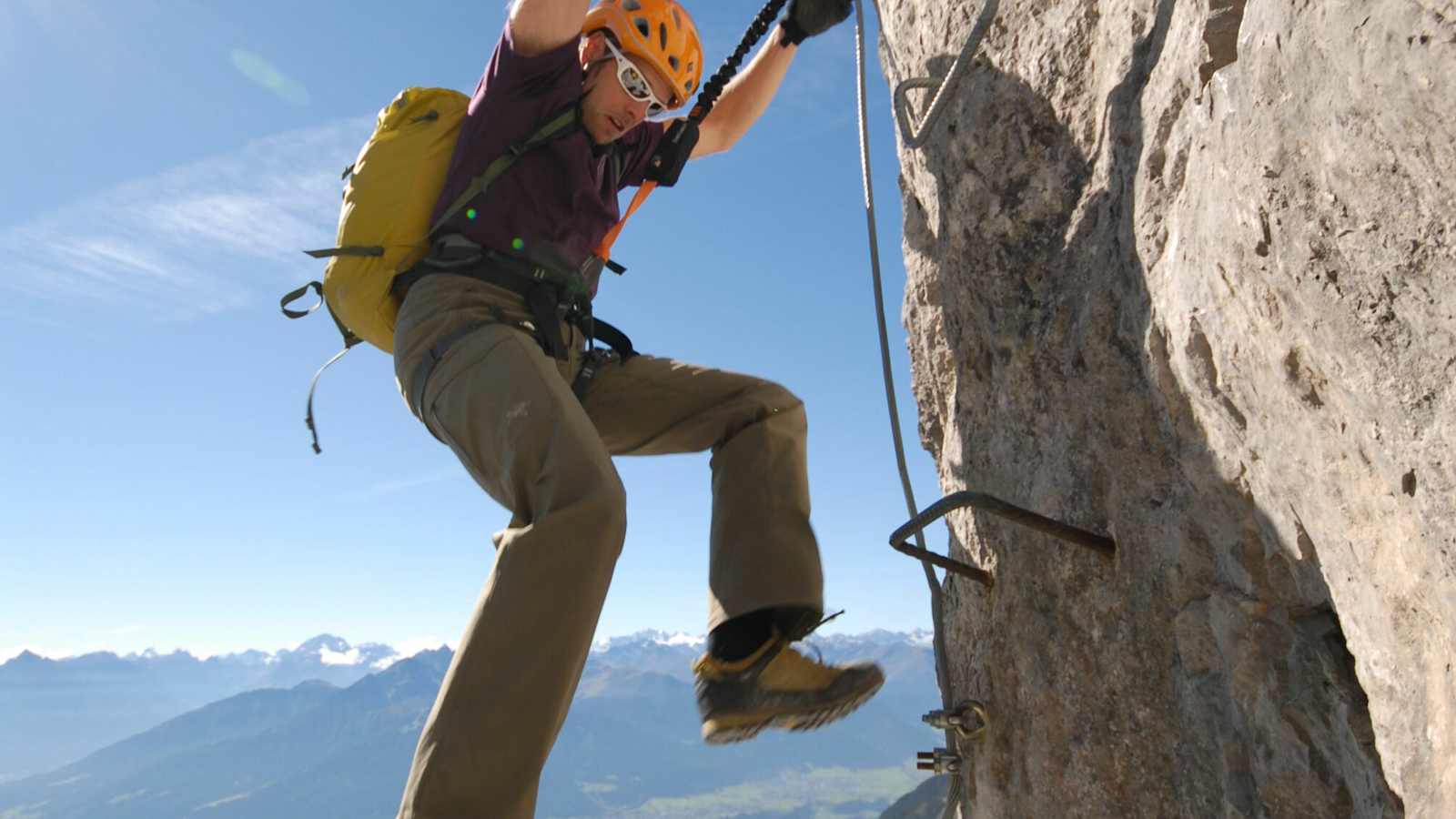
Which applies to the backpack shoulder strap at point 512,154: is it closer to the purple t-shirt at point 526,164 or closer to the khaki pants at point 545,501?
the purple t-shirt at point 526,164

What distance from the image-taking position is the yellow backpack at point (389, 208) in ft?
14.3

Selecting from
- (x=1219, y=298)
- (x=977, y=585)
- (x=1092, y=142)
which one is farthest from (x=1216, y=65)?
(x=977, y=585)

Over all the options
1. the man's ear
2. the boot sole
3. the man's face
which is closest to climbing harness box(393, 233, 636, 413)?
the man's face

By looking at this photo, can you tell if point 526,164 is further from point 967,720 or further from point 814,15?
point 967,720

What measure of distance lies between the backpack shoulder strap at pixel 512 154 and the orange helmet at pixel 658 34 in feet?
1.75

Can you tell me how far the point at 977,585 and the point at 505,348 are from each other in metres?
2.03

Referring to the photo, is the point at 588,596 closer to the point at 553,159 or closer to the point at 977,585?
the point at 977,585

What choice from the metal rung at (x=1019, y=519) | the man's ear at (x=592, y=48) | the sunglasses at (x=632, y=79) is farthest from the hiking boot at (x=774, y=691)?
the man's ear at (x=592, y=48)

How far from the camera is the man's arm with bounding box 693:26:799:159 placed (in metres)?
5.82

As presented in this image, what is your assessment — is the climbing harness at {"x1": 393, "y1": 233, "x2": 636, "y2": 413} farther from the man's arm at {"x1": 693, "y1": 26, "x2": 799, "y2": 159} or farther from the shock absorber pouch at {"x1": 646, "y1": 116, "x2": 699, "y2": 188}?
the man's arm at {"x1": 693, "y1": 26, "x2": 799, "y2": 159}

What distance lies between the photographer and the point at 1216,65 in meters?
2.50

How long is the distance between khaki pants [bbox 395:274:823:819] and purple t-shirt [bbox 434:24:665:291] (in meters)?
0.34

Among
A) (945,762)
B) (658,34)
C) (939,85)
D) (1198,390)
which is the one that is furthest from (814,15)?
(945,762)

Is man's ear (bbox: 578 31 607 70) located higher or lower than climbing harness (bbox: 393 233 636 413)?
higher
